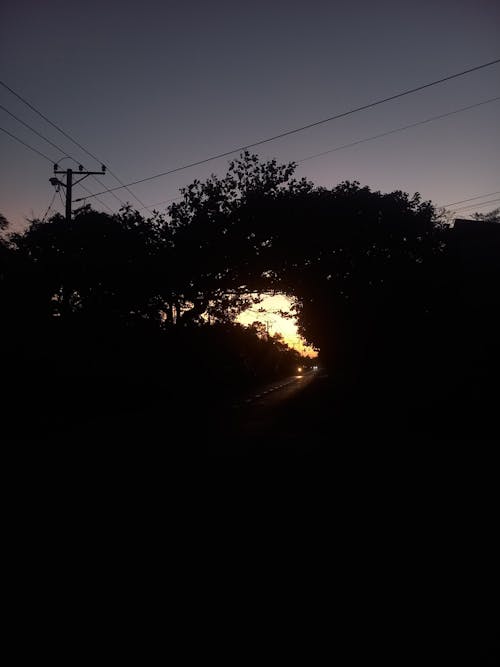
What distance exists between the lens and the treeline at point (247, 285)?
19344 mm

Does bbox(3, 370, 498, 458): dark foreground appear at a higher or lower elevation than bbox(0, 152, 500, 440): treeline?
lower

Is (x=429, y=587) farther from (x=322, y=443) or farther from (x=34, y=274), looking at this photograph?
(x=34, y=274)

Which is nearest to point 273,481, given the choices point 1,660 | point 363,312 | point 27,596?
point 27,596

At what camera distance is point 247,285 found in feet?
85.6

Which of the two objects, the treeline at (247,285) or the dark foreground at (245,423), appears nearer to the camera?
the dark foreground at (245,423)

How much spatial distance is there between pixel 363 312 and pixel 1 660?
29374 millimetres

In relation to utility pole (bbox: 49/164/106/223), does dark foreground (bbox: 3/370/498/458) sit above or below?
below

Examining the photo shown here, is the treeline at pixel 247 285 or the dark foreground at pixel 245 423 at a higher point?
Result: the treeline at pixel 247 285

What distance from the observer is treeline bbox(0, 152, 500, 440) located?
19.3 meters

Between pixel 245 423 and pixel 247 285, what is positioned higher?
pixel 247 285

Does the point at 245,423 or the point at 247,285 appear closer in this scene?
the point at 245,423

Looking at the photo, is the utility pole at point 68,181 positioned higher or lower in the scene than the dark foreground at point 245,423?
higher

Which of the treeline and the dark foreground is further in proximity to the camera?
the treeline

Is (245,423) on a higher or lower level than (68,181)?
lower
